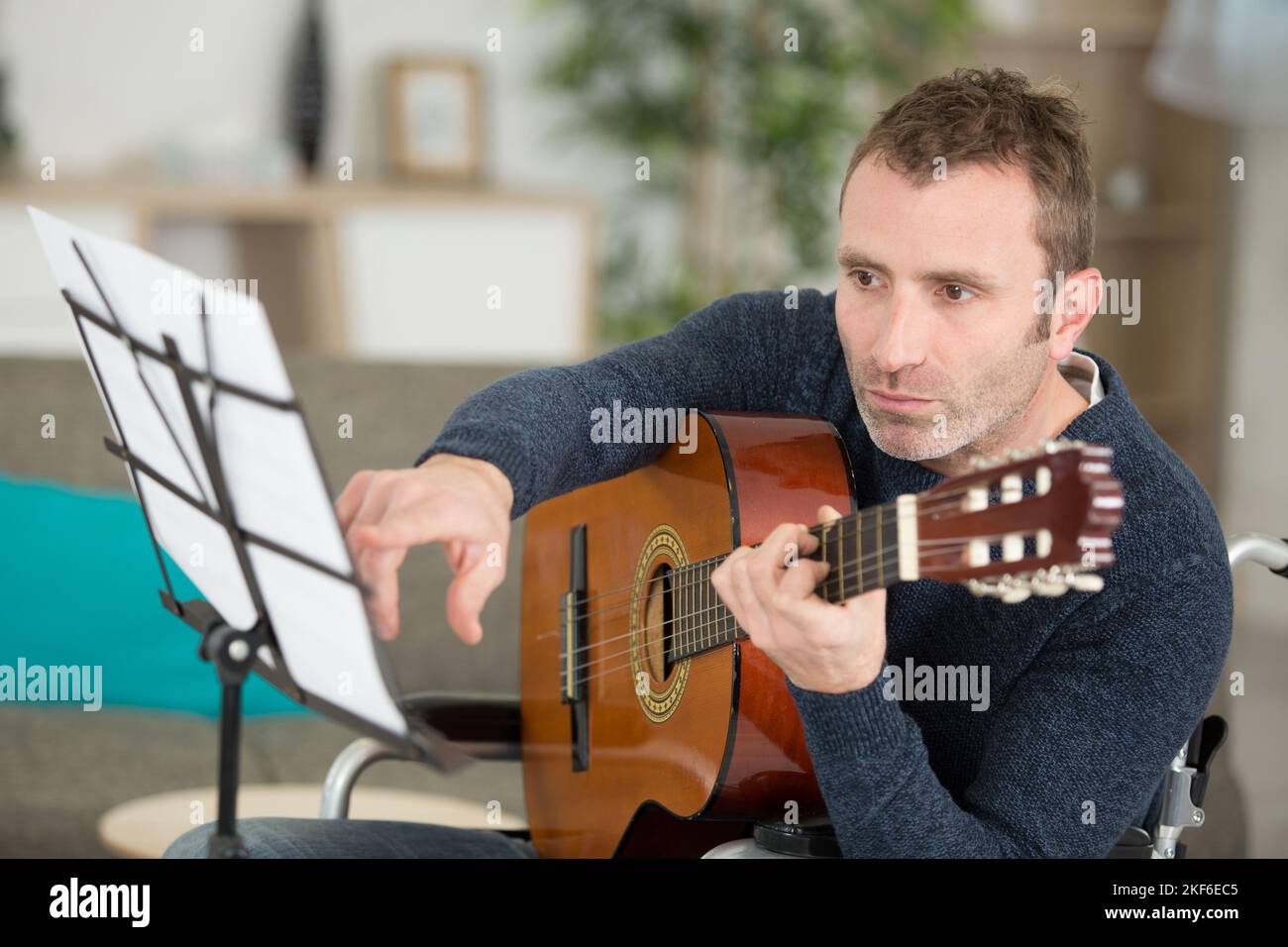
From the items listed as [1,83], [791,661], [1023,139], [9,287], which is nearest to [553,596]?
[791,661]

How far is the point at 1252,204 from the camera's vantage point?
11.7ft

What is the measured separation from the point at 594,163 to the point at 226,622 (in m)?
3.22

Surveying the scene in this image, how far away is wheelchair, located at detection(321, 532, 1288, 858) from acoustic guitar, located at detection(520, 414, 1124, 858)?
73mm

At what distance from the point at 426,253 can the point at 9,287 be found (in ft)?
3.21

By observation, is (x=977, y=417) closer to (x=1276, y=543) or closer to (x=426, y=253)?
(x=1276, y=543)

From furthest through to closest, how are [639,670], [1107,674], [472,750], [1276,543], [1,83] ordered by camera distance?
1. [1,83]
2. [472,750]
3. [639,670]
4. [1276,543]
5. [1107,674]

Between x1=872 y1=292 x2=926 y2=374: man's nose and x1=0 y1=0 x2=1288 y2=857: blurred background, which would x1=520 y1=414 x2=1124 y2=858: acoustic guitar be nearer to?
x1=872 y1=292 x2=926 y2=374: man's nose

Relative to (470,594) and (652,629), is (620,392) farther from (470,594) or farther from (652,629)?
(470,594)

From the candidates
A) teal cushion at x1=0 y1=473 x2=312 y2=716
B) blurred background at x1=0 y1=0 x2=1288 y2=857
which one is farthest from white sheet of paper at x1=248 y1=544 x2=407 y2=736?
blurred background at x1=0 y1=0 x2=1288 y2=857

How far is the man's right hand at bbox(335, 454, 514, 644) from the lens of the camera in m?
0.89

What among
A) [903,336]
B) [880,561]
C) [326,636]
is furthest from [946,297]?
[326,636]

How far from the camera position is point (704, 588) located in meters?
1.16

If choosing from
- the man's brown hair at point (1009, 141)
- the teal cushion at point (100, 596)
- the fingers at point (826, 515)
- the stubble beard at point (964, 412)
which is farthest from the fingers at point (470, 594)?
the teal cushion at point (100, 596)

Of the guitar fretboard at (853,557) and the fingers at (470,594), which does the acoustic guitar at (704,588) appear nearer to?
the guitar fretboard at (853,557)
